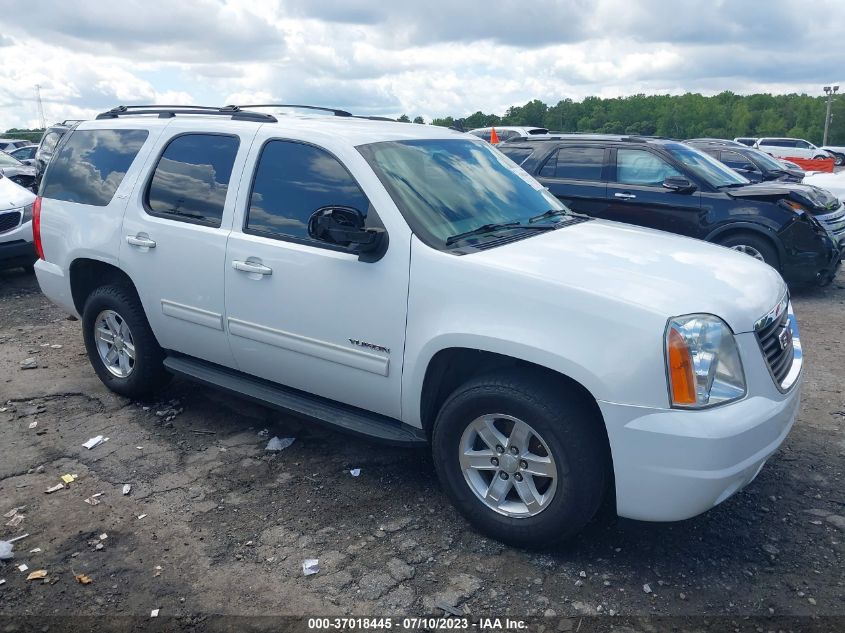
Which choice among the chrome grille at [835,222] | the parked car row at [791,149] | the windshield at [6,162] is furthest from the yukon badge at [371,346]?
the parked car row at [791,149]

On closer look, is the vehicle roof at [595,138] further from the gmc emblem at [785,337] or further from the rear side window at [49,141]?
the rear side window at [49,141]

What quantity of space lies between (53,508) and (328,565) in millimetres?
1598

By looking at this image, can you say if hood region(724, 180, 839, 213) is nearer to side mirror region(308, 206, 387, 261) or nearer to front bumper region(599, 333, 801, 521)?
front bumper region(599, 333, 801, 521)

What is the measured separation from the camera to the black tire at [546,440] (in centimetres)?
308

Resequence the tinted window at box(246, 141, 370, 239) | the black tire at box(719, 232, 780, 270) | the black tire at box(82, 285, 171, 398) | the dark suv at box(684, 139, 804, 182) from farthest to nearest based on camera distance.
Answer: the dark suv at box(684, 139, 804, 182), the black tire at box(719, 232, 780, 270), the black tire at box(82, 285, 171, 398), the tinted window at box(246, 141, 370, 239)

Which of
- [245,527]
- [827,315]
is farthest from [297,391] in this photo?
[827,315]

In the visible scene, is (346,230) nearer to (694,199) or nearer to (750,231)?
(694,199)

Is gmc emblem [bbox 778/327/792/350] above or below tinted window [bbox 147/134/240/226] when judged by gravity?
below

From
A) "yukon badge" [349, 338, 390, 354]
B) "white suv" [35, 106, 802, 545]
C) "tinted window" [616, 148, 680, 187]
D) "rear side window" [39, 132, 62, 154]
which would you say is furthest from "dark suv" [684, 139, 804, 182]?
"rear side window" [39, 132, 62, 154]

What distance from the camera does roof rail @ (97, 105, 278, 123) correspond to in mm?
4408

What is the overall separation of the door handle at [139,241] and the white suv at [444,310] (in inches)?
1.3

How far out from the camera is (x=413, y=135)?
170 inches

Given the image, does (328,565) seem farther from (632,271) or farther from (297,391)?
(632,271)

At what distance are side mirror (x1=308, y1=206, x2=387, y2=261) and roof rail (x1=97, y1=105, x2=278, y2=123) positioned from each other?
1069 millimetres
